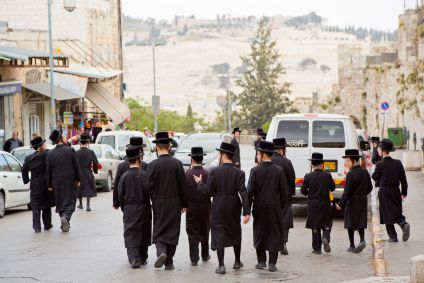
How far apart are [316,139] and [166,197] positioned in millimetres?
7866

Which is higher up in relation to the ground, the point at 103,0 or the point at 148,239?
the point at 103,0

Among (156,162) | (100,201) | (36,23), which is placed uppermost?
(36,23)

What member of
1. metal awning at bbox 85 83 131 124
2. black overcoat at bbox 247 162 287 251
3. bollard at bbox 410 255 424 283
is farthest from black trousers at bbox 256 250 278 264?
metal awning at bbox 85 83 131 124

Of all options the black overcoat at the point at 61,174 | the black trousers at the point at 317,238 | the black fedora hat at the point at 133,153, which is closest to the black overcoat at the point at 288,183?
the black trousers at the point at 317,238

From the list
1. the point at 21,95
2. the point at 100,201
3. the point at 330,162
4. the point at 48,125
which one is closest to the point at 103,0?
the point at 48,125

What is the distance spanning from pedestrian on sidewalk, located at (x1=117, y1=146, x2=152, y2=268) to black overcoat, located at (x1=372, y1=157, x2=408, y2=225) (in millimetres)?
4506

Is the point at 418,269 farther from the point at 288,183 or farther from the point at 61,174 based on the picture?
the point at 61,174

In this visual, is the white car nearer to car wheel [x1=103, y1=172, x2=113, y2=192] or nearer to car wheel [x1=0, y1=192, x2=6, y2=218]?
car wheel [x1=0, y1=192, x2=6, y2=218]

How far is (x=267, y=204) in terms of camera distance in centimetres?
1343

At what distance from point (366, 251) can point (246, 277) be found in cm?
338

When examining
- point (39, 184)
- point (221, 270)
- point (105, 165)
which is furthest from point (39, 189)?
point (105, 165)

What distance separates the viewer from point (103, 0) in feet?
215

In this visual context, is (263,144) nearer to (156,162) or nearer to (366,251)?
(156,162)

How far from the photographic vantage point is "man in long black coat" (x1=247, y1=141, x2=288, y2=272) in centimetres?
1338
